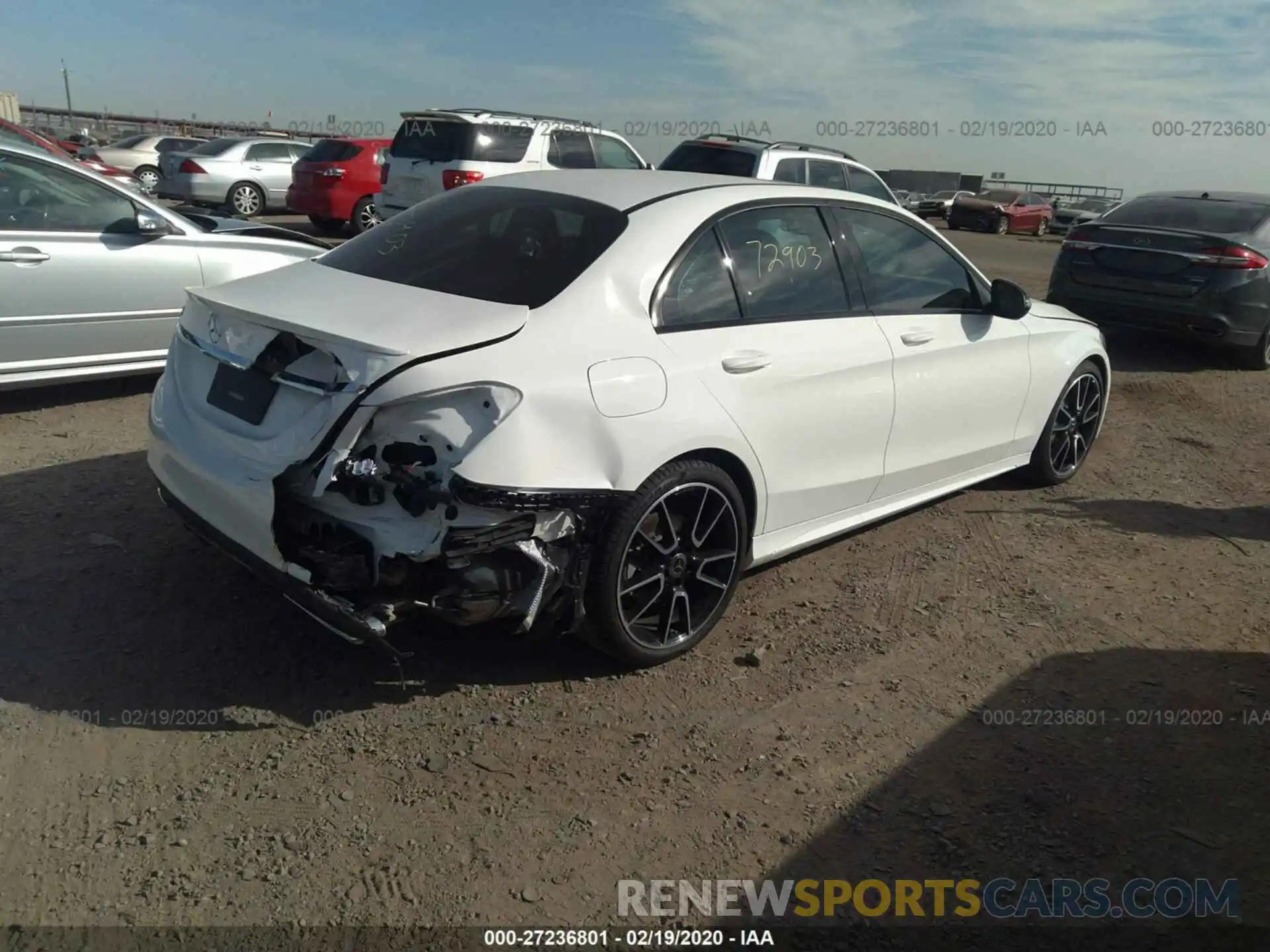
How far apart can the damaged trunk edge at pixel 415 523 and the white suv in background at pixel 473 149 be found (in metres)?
9.11

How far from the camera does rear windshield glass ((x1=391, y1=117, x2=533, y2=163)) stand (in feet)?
38.1

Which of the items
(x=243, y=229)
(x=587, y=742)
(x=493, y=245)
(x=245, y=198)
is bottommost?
(x=245, y=198)

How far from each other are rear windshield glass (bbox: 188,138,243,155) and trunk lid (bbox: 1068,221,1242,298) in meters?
14.5

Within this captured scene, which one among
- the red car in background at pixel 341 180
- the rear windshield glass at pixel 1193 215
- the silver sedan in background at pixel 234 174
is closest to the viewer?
the rear windshield glass at pixel 1193 215

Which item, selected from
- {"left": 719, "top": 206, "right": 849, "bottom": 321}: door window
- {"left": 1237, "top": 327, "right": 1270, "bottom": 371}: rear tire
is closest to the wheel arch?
{"left": 719, "top": 206, "right": 849, "bottom": 321}: door window

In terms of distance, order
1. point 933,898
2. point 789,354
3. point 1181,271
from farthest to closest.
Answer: point 1181,271 < point 789,354 < point 933,898

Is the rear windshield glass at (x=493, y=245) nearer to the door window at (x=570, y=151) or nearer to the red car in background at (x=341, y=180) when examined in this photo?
the door window at (x=570, y=151)

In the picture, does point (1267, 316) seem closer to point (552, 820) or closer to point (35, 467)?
point (552, 820)

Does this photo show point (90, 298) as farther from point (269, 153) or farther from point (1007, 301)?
point (269, 153)

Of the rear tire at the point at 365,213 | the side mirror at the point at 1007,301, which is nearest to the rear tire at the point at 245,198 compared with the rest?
the rear tire at the point at 365,213

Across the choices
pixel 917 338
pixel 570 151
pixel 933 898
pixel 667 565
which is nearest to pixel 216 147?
pixel 570 151

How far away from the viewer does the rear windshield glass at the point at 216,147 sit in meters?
17.5

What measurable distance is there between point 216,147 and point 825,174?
11.8m

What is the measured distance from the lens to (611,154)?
1275 centimetres
